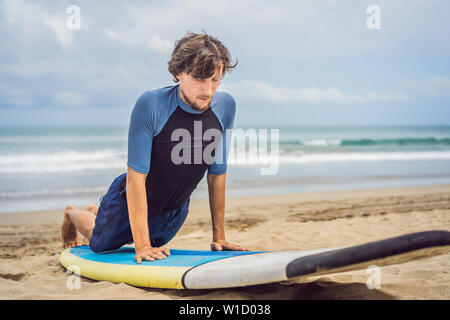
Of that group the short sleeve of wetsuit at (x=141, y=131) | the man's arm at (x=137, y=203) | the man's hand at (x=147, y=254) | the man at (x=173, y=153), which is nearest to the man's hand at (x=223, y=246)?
the man at (x=173, y=153)

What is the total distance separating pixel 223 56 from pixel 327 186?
→ 702cm

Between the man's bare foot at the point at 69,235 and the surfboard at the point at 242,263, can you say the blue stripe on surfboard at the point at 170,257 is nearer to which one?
the surfboard at the point at 242,263

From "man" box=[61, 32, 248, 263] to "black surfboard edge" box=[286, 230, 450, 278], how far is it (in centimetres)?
89

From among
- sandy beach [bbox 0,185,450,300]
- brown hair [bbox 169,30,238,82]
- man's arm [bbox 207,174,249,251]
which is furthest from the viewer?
man's arm [bbox 207,174,249,251]

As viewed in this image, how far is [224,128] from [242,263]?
2.95ft

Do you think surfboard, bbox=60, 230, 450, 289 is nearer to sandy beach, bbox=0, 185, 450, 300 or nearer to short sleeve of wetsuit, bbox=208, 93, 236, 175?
sandy beach, bbox=0, 185, 450, 300

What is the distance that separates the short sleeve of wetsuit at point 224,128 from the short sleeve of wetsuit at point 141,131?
43cm

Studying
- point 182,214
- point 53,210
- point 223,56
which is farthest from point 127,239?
point 53,210

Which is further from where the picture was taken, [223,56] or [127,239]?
[127,239]

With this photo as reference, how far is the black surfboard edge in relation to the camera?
1.67 meters

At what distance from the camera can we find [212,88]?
91.6 inches

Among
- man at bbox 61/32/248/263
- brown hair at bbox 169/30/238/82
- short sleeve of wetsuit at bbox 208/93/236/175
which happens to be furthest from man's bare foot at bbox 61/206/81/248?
brown hair at bbox 169/30/238/82
